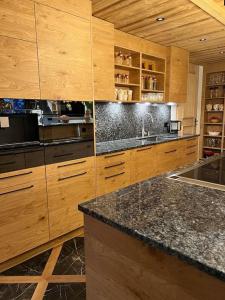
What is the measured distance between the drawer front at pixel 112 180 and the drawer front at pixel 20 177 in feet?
2.47

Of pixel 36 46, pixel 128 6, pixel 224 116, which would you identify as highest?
pixel 128 6

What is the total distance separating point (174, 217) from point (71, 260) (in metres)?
1.55

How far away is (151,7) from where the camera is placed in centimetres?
239

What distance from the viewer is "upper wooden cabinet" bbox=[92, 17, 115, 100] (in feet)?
8.54


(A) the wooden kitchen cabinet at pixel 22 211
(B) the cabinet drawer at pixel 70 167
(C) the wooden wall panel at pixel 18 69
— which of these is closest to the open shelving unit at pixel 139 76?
(B) the cabinet drawer at pixel 70 167

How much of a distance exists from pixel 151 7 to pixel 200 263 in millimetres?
2573

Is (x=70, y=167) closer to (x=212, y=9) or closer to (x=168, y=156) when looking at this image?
(x=168, y=156)

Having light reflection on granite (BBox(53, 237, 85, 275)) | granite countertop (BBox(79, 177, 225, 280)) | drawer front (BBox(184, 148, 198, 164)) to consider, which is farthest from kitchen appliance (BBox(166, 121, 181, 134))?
granite countertop (BBox(79, 177, 225, 280))

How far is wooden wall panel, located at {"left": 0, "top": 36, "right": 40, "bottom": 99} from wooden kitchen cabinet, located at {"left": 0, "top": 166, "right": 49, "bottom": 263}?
67cm

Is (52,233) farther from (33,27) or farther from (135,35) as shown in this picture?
(135,35)

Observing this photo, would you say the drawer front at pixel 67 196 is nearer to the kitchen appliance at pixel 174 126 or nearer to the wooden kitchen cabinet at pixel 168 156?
the wooden kitchen cabinet at pixel 168 156

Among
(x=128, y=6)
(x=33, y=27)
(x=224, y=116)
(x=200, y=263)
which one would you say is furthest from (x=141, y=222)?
(x=224, y=116)

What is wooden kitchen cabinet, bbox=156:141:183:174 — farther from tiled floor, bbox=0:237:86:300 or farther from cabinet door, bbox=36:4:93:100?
tiled floor, bbox=0:237:86:300

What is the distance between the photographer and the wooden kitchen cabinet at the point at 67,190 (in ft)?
7.13
